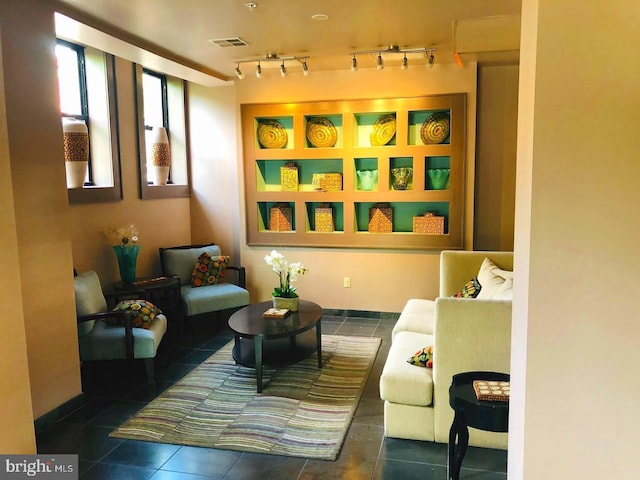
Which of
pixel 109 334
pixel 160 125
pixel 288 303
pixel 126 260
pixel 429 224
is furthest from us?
pixel 160 125

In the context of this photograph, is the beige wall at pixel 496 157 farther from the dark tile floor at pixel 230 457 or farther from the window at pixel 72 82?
the window at pixel 72 82

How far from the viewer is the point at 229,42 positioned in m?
4.05

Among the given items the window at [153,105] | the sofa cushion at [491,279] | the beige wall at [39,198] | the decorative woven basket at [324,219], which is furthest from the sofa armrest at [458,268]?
the window at [153,105]

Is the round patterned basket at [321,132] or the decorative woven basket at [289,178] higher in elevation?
the round patterned basket at [321,132]

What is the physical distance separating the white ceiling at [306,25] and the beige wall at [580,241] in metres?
1.90

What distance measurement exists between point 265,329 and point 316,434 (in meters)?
0.92

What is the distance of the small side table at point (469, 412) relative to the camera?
2.04m

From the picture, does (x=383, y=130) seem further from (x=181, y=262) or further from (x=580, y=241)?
(x=580, y=241)

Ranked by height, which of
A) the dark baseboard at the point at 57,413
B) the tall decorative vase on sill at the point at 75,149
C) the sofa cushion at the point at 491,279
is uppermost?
the tall decorative vase on sill at the point at 75,149

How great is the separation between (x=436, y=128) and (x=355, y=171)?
0.96 m

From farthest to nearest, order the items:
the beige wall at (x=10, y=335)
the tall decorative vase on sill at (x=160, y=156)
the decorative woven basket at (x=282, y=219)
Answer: the decorative woven basket at (x=282, y=219), the tall decorative vase on sill at (x=160, y=156), the beige wall at (x=10, y=335)

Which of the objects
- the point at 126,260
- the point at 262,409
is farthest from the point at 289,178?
the point at 262,409

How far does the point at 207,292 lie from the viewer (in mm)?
4906

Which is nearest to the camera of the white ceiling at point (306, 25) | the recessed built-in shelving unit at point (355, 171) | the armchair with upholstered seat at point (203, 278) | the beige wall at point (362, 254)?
the white ceiling at point (306, 25)
